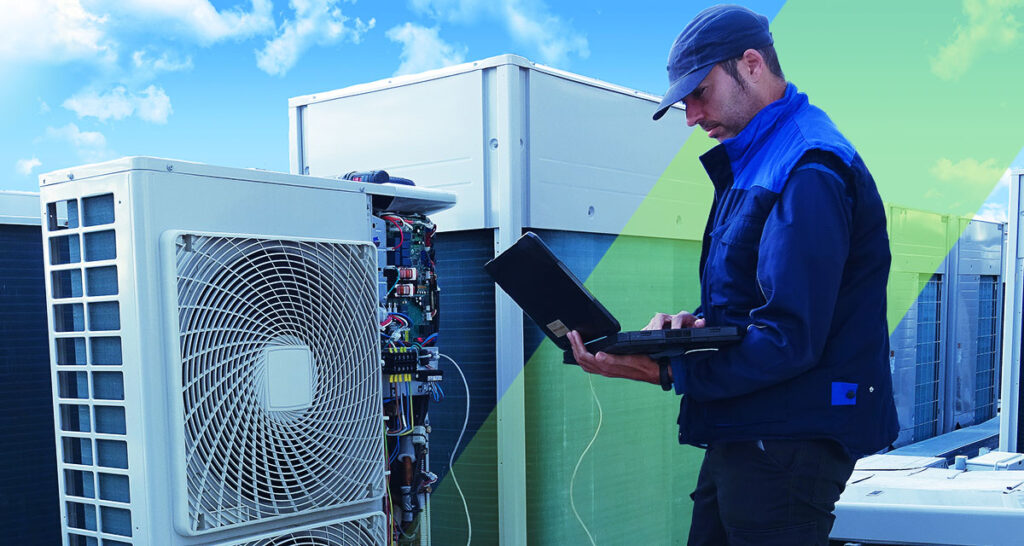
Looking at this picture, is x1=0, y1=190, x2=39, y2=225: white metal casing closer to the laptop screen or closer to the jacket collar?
the laptop screen

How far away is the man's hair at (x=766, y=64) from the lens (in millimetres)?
1692

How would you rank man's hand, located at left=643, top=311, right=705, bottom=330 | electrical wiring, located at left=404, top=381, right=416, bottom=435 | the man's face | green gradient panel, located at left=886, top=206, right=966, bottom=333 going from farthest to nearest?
1. green gradient panel, located at left=886, top=206, right=966, bottom=333
2. electrical wiring, located at left=404, top=381, right=416, bottom=435
3. man's hand, located at left=643, top=311, right=705, bottom=330
4. the man's face

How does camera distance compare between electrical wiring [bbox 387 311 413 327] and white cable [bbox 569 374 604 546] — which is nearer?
electrical wiring [bbox 387 311 413 327]

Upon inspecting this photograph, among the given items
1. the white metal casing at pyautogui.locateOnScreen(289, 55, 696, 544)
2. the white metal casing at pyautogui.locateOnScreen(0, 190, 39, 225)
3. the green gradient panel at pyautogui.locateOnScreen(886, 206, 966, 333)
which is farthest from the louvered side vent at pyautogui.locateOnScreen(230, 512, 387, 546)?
the green gradient panel at pyautogui.locateOnScreen(886, 206, 966, 333)

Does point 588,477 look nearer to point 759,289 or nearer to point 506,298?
point 506,298

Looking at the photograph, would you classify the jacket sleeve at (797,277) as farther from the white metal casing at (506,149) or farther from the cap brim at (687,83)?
the white metal casing at (506,149)

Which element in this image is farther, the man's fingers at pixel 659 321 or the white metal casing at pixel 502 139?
the white metal casing at pixel 502 139

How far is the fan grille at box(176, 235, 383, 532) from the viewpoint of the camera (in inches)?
74.1

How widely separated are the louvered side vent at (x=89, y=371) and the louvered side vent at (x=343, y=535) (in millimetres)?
352

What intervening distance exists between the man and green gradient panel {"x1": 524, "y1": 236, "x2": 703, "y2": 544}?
53.3 inches

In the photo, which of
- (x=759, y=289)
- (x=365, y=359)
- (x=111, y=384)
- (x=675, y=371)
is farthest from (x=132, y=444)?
(x=759, y=289)

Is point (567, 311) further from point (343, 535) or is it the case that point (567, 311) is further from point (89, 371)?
point (89, 371)

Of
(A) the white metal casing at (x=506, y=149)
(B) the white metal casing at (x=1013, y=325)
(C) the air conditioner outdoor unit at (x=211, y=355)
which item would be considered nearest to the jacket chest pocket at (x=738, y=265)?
(C) the air conditioner outdoor unit at (x=211, y=355)

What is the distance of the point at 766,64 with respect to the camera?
1.71 meters
